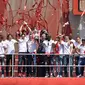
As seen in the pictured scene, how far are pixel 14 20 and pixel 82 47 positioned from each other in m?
3.49

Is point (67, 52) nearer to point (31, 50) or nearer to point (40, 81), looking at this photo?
point (31, 50)

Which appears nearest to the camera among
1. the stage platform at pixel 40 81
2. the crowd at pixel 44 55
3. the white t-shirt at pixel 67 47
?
the stage platform at pixel 40 81

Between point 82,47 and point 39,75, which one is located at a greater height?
point 82,47

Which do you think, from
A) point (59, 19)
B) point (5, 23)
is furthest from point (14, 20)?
point (59, 19)

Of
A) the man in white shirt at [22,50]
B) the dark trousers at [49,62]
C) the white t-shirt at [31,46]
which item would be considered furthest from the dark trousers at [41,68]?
the man in white shirt at [22,50]

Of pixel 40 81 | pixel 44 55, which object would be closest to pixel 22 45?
pixel 44 55

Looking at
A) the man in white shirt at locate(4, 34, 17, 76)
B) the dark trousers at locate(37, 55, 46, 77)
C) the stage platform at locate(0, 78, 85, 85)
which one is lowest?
the stage platform at locate(0, 78, 85, 85)

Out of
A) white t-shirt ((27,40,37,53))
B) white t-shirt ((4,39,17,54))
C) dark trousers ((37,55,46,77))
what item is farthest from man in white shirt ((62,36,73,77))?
white t-shirt ((4,39,17,54))

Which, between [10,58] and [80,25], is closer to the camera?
[10,58]

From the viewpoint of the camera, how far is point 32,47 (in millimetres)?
13977

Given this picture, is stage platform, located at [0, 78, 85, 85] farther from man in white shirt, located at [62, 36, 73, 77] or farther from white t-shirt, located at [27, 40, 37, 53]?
white t-shirt, located at [27, 40, 37, 53]

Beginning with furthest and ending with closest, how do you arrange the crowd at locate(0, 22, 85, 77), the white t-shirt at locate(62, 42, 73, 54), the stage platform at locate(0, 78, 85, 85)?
the white t-shirt at locate(62, 42, 73, 54)
the crowd at locate(0, 22, 85, 77)
the stage platform at locate(0, 78, 85, 85)

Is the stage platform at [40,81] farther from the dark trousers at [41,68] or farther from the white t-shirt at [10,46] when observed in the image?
the white t-shirt at [10,46]

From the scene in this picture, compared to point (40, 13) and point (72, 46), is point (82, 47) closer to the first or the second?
point (72, 46)
